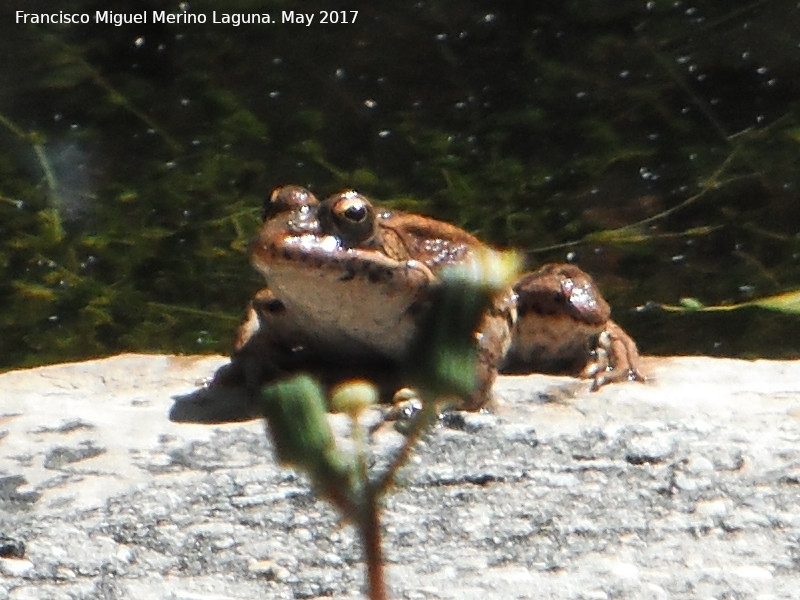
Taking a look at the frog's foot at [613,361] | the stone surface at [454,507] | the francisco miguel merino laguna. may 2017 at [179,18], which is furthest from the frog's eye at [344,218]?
the francisco miguel merino laguna. may 2017 at [179,18]

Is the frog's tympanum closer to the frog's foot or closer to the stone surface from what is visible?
the frog's foot

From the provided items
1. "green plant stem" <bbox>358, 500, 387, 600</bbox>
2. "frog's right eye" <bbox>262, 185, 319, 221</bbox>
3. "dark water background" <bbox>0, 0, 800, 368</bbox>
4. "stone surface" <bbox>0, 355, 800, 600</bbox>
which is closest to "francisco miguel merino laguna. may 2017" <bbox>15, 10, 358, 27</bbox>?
"dark water background" <bbox>0, 0, 800, 368</bbox>

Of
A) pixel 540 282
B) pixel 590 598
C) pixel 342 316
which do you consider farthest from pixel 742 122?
pixel 590 598

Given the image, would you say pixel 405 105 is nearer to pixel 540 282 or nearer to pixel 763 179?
pixel 763 179

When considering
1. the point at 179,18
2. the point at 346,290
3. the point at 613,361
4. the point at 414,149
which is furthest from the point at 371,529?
the point at 179,18

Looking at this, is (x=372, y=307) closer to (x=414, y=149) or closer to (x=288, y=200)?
(x=288, y=200)

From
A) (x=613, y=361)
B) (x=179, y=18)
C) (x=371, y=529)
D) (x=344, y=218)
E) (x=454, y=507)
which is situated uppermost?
(x=179, y=18)
